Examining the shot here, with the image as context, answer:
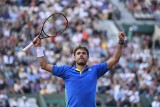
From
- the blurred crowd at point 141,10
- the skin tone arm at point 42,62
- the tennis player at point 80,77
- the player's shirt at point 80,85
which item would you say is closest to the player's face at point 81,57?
the tennis player at point 80,77

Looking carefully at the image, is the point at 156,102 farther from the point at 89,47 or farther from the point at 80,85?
the point at 80,85

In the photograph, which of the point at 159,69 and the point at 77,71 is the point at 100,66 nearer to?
the point at 77,71

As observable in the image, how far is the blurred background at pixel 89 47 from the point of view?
20.4m

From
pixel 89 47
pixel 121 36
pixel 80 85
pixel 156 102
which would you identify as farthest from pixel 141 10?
pixel 80 85

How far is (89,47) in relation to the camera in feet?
77.3

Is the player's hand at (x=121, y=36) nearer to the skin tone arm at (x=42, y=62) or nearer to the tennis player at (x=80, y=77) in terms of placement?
the tennis player at (x=80, y=77)

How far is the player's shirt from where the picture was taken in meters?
8.77

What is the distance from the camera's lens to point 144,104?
21.5 metres

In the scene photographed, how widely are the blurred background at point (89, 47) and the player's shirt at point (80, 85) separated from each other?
10314 millimetres

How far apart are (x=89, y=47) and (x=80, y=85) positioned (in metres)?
14.8

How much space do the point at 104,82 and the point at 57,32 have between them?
38.0ft

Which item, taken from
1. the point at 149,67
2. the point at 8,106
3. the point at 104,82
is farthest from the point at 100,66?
the point at 149,67

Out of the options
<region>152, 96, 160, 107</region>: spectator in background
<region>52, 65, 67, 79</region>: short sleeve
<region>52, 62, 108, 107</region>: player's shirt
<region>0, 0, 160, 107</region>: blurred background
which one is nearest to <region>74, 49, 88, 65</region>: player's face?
<region>52, 62, 108, 107</region>: player's shirt

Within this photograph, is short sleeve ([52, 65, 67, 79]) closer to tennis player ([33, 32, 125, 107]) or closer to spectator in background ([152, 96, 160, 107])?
tennis player ([33, 32, 125, 107])
